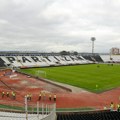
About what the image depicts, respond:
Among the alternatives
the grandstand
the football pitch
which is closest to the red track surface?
the football pitch

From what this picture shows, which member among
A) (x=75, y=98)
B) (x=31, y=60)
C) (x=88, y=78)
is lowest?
(x=75, y=98)

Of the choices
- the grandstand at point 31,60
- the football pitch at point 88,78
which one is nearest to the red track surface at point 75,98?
the football pitch at point 88,78

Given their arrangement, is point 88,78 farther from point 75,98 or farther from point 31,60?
point 31,60

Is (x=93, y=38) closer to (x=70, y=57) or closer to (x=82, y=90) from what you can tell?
(x=70, y=57)

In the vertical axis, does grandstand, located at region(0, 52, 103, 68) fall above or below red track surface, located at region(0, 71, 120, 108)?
above

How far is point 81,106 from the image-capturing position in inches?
1227

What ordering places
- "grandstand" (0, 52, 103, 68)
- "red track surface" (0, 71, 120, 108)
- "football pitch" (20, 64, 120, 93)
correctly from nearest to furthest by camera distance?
1. "red track surface" (0, 71, 120, 108)
2. "football pitch" (20, 64, 120, 93)
3. "grandstand" (0, 52, 103, 68)

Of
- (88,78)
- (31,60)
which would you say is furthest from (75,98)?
(31,60)

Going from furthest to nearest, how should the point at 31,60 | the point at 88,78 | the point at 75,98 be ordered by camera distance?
the point at 31,60
the point at 88,78
the point at 75,98

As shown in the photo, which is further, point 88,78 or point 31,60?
point 31,60

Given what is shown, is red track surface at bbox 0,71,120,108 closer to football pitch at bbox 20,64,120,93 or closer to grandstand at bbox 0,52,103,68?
football pitch at bbox 20,64,120,93

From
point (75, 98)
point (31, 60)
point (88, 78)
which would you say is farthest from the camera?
point (31, 60)

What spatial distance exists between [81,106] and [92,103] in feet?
7.09

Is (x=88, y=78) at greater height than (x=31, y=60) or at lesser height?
lesser
